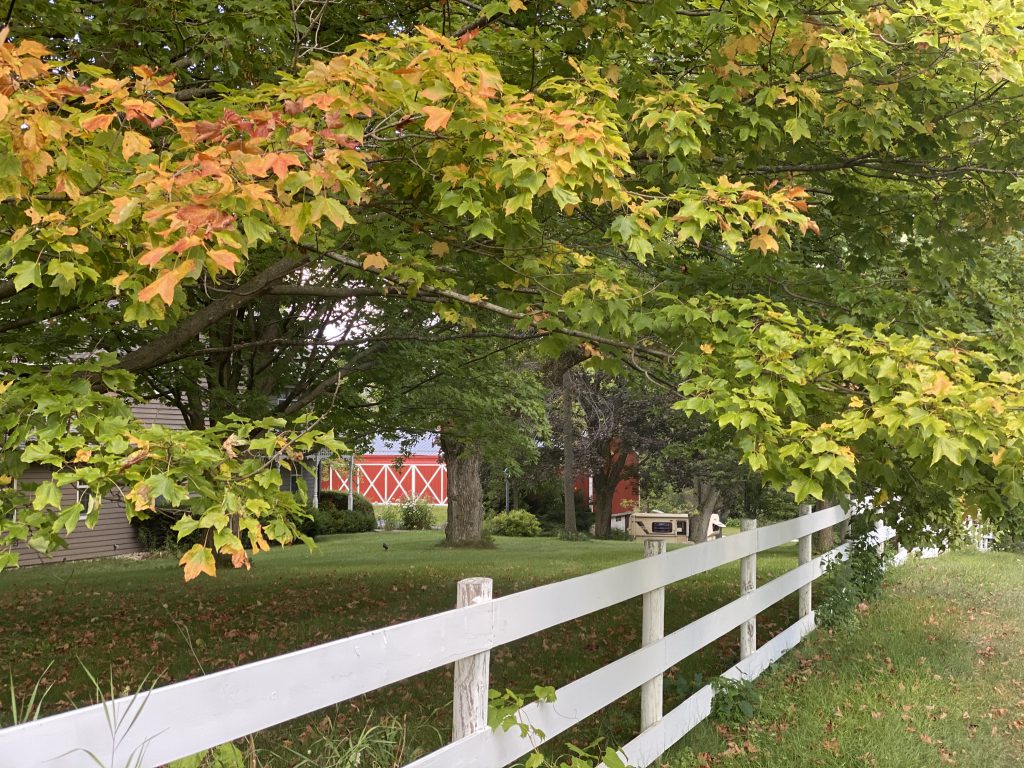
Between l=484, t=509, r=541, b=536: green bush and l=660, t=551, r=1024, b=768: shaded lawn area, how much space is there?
20.6 metres

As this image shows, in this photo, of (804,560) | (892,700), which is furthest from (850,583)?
(892,700)

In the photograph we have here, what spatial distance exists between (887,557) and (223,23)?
11402 mm

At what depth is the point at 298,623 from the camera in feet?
36.2

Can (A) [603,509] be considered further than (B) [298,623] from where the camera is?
Yes

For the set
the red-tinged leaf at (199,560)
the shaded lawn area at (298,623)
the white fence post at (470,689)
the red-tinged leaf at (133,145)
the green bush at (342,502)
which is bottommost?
the green bush at (342,502)

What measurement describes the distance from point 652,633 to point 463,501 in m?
19.1

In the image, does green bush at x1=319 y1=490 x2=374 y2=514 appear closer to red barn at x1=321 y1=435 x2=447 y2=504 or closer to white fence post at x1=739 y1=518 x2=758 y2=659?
red barn at x1=321 y1=435 x2=447 y2=504

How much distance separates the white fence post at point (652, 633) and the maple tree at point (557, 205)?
116cm

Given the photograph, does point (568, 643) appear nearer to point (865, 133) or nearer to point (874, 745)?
point (874, 745)

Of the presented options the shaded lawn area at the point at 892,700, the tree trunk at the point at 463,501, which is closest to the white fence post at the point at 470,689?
the shaded lawn area at the point at 892,700

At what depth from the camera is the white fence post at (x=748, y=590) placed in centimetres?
773

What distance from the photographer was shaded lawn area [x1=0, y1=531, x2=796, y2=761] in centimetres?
749

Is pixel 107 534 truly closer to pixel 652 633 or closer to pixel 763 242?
pixel 652 633

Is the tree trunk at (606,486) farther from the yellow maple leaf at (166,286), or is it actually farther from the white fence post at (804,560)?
the yellow maple leaf at (166,286)
